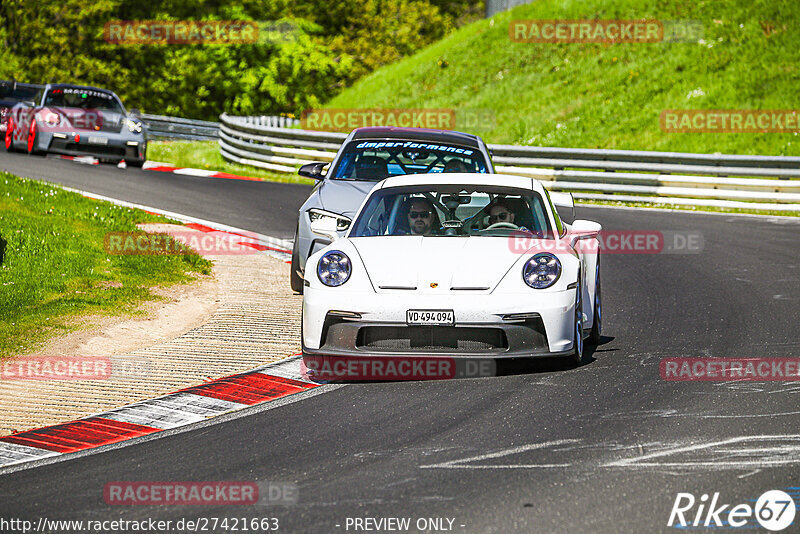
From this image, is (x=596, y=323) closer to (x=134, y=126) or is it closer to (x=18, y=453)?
(x=18, y=453)

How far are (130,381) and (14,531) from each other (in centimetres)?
305

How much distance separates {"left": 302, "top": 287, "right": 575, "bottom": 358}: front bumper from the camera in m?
7.51

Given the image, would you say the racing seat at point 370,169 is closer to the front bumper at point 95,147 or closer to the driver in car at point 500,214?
the driver in car at point 500,214

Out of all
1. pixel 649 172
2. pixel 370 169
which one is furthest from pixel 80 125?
pixel 370 169

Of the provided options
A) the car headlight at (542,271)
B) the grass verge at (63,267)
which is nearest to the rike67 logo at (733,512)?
the car headlight at (542,271)

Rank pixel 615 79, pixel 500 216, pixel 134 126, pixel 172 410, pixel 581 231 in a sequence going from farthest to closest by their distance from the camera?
pixel 615 79, pixel 134 126, pixel 500 216, pixel 581 231, pixel 172 410

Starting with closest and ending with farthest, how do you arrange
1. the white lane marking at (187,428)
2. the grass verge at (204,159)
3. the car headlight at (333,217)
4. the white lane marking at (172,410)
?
1. the white lane marking at (187,428)
2. the white lane marking at (172,410)
3. the car headlight at (333,217)
4. the grass verge at (204,159)

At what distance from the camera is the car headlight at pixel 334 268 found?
780 cm

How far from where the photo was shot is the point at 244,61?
5403 cm

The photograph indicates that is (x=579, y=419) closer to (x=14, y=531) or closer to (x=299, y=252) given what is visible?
(x=14, y=531)

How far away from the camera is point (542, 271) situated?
25.6 feet

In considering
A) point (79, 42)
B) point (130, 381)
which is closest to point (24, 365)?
point (130, 381)

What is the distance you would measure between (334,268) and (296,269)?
3275mm

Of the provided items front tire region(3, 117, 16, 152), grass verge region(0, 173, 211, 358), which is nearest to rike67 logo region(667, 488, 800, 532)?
grass verge region(0, 173, 211, 358)
